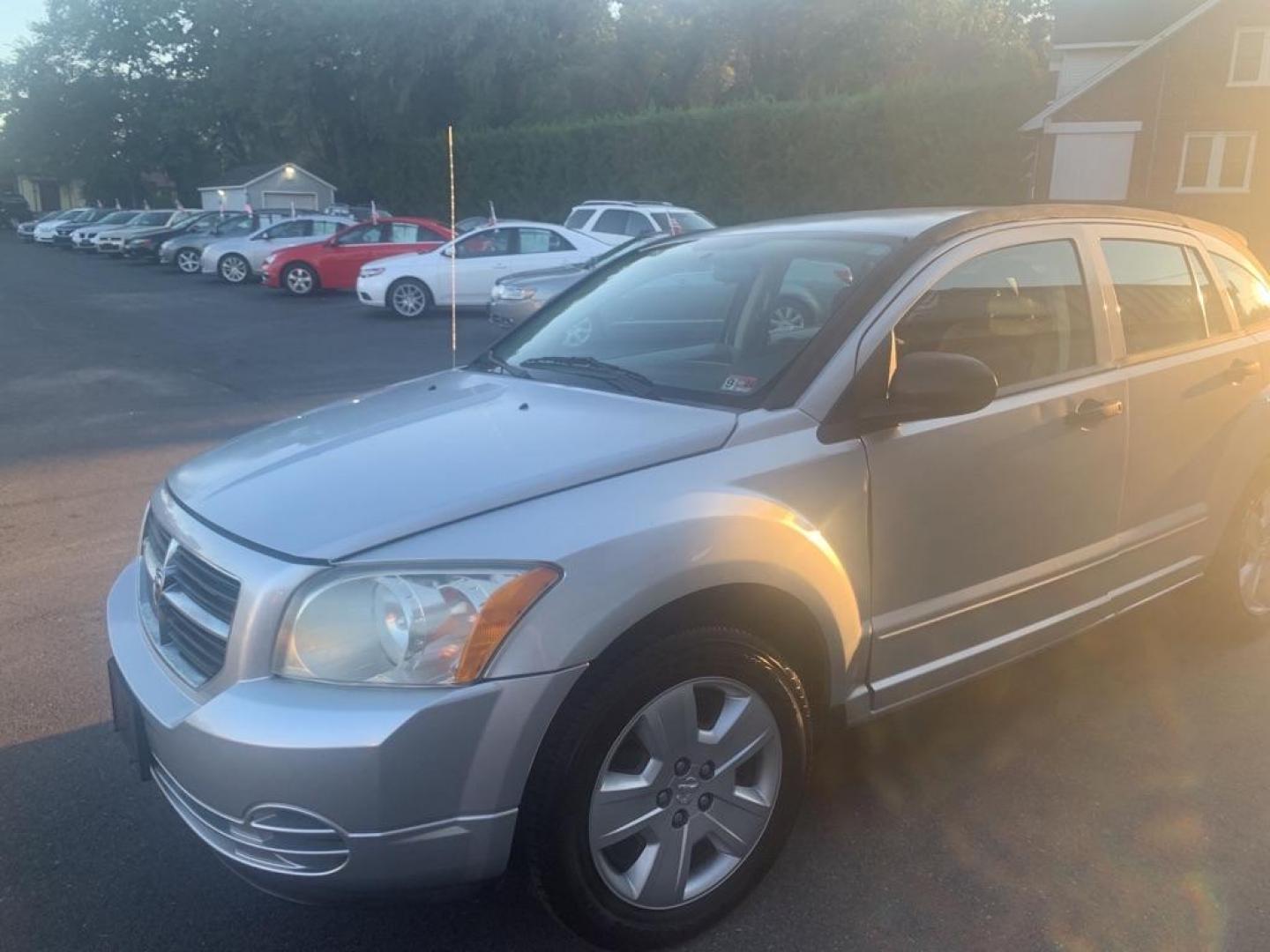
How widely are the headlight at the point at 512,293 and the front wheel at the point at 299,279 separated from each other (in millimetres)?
9603

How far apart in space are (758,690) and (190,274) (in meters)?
28.6

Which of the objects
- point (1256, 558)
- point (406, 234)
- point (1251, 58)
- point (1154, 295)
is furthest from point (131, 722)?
point (1251, 58)

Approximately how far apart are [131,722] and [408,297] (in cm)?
1594

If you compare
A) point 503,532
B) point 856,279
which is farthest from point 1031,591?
point 503,532

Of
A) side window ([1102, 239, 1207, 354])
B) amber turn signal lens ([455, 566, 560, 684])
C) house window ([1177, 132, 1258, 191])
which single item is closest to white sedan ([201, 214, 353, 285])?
side window ([1102, 239, 1207, 354])

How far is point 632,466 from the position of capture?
2.64 metres

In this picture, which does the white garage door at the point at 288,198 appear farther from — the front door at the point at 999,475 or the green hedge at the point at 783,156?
the front door at the point at 999,475

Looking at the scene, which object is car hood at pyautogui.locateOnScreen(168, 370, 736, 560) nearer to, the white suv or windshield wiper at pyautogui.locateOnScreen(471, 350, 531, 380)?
windshield wiper at pyautogui.locateOnScreen(471, 350, 531, 380)

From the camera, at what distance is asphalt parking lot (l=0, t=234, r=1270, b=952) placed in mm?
2775

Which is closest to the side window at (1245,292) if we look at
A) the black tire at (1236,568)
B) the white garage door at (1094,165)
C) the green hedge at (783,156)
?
the black tire at (1236,568)

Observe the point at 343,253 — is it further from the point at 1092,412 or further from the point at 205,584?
the point at 205,584

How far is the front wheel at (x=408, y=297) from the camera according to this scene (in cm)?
1794

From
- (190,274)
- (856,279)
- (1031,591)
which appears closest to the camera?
(856,279)

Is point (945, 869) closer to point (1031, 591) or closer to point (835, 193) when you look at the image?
point (1031, 591)
